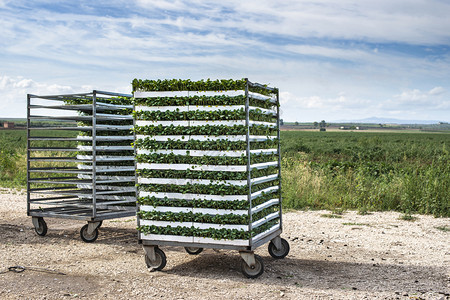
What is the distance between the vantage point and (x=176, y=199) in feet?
19.7

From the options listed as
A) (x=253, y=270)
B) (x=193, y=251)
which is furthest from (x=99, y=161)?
(x=253, y=270)

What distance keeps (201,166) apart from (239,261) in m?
1.78

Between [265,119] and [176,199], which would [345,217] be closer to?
[265,119]

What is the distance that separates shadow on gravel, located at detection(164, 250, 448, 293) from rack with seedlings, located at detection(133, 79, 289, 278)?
37cm

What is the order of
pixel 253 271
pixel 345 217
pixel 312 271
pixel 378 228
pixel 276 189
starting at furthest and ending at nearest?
pixel 345 217, pixel 378 228, pixel 276 189, pixel 312 271, pixel 253 271

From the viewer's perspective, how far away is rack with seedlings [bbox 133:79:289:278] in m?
5.68

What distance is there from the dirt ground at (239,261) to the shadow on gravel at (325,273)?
13 millimetres

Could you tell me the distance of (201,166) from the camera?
19.1ft

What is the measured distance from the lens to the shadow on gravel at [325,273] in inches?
225

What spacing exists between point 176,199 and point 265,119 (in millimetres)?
1689

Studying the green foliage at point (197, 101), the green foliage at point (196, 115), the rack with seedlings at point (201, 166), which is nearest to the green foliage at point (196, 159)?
the rack with seedlings at point (201, 166)

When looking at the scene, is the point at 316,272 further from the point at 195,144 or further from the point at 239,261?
the point at 195,144

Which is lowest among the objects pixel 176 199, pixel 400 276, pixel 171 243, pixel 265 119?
pixel 400 276

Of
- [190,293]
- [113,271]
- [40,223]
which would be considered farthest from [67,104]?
[190,293]
